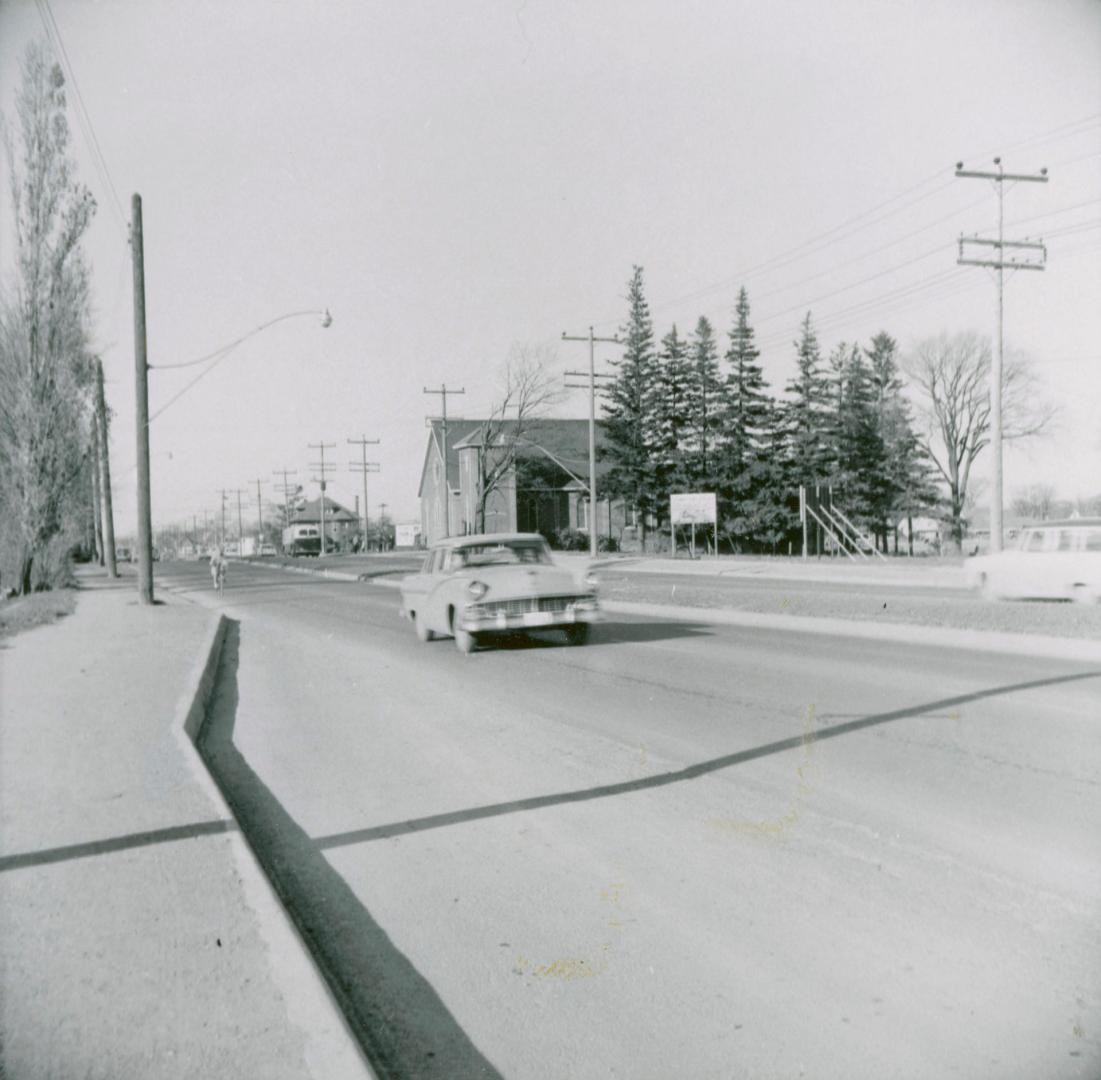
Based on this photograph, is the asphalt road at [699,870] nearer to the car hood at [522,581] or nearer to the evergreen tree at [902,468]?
the car hood at [522,581]

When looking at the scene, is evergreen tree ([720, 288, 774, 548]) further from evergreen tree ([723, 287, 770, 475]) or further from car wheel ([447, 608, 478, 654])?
car wheel ([447, 608, 478, 654])

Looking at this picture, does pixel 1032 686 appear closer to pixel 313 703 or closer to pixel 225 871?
pixel 313 703

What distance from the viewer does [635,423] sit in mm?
63906

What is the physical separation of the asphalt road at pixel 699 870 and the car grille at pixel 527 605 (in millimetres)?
3068

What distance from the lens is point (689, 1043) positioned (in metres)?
3.33

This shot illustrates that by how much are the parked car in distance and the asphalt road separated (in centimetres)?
1002

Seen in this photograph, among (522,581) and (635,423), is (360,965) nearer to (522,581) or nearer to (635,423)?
(522,581)

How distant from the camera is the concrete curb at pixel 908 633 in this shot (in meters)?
12.9

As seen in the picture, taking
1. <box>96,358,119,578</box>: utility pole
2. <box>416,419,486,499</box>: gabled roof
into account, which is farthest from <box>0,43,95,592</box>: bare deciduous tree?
<box>416,419,486,499</box>: gabled roof

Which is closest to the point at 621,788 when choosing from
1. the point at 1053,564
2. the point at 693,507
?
the point at 1053,564

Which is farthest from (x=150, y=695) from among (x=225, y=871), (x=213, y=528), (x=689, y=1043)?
(x=213, y=528)

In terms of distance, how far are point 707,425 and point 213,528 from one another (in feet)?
487

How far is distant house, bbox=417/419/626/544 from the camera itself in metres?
66.7

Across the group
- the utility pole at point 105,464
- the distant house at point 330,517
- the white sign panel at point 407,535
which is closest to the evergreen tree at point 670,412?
the utility pole at point 105,464
